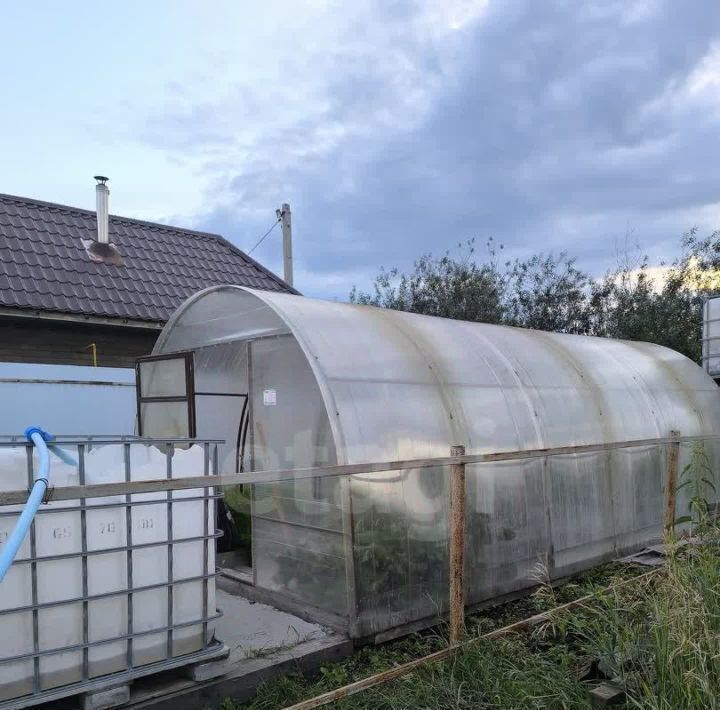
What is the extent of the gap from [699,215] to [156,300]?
1382 centimetres

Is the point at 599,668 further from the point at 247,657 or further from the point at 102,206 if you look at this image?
the point at 102,206

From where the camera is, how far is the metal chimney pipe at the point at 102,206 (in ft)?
33.4

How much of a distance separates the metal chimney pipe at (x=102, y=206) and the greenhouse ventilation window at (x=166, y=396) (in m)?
4.52

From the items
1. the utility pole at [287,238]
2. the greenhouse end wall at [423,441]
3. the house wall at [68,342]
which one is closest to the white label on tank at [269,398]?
the greenhouse end wall at [423,441]

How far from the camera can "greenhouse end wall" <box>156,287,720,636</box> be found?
440 centimetres

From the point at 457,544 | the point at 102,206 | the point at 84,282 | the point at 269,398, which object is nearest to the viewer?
the point at 457,544

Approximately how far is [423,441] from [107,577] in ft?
8.23

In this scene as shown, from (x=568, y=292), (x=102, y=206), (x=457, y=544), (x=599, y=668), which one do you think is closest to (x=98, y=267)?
(x=102, y=206)

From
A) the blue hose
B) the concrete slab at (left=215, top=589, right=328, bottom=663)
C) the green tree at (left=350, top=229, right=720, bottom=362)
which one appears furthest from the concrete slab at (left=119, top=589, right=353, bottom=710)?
the green tree at (left=350, top=229, right=720, bottom=362)

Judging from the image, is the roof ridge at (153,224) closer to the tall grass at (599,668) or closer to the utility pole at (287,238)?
the utility pole at (287,238)

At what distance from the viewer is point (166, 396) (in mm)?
6355

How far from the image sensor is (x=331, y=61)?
9.05 m

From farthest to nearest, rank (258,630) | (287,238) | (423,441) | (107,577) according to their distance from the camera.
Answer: (287,238), (423,441), (258,630), (107,577)

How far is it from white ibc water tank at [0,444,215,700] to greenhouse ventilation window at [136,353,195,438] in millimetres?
2675
